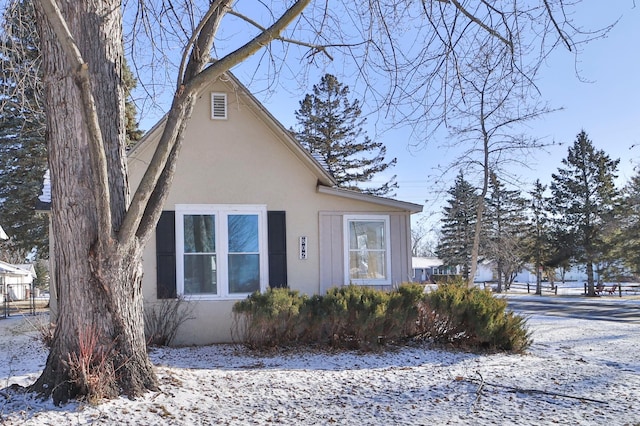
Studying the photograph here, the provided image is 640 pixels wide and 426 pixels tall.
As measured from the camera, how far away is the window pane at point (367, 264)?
1080 cm

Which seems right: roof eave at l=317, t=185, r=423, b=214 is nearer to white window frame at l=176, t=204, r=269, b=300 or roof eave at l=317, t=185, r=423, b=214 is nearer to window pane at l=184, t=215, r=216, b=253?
white window frame at l=176, t=204, r=269, b=300

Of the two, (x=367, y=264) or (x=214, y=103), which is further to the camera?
(x=367, y=264)

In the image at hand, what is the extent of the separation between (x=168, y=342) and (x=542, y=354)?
654 cm

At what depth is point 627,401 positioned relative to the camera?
5.84 m

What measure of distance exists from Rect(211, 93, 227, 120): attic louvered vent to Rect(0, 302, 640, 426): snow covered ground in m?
4.46

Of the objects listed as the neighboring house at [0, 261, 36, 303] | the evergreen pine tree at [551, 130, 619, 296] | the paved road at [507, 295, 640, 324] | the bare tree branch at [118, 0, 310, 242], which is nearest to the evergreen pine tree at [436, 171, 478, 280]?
the paved road at [507, 295, 640, 324]

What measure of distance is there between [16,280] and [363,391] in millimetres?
50934

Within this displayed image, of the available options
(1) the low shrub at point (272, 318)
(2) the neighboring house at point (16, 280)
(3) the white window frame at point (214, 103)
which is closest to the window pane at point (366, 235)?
(1) the low shrub at point (272, 318)

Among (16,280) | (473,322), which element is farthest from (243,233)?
(16,280)

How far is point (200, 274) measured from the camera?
996 cm

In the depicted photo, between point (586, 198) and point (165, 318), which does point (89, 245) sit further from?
point (586, 198)

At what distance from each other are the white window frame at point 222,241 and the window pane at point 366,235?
6.05 ft

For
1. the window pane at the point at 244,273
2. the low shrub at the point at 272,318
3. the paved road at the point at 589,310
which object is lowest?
the paved road at the point at 589,310

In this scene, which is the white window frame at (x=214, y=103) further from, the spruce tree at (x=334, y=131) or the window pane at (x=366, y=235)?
the spruce tree at (x=334, y=131)
